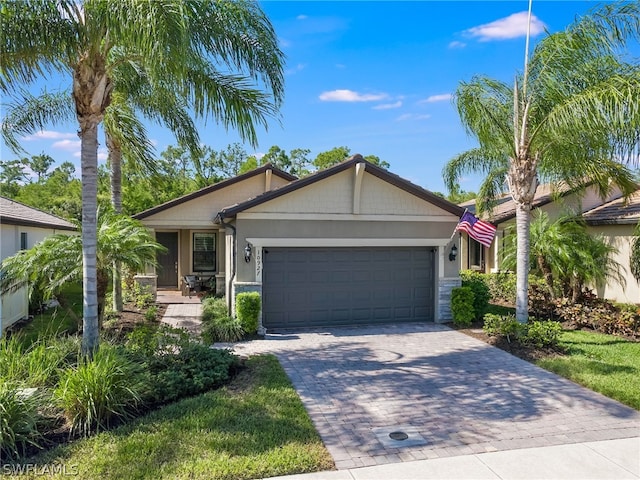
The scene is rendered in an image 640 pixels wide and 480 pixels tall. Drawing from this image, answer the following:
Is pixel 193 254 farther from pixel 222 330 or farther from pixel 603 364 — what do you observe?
pixel 603 364

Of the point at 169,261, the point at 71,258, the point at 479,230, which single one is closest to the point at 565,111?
the point at 479,230

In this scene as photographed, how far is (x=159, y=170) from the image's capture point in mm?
14734

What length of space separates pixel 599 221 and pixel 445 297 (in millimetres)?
7105

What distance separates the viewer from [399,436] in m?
5.95

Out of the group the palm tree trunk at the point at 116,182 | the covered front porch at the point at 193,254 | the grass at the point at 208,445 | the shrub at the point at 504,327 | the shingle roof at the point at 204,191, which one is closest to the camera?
the grass at the point at 208,445

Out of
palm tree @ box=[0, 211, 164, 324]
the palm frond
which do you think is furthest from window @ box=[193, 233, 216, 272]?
palm tree @ box=[0, 211, 164, 324]

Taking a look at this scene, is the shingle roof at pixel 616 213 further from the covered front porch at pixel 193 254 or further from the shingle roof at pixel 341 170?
the covered front porch at pixel 193 254

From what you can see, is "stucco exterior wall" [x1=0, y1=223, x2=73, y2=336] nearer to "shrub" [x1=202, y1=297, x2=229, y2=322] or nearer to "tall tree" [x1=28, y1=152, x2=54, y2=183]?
"shrub" [x1=202, y1=297, x2=229, y2=322]

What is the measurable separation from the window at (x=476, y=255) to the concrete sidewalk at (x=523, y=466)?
15.9m

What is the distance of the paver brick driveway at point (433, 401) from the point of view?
5.79 meters

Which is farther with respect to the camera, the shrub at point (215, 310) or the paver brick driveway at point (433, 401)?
the shrub at point (215, 310)

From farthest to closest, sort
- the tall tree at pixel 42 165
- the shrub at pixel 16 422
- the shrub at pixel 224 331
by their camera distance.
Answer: the tall tree at pixel 42 165 → the shrub at pixel 224 331 → the shrub at pixel 16 422

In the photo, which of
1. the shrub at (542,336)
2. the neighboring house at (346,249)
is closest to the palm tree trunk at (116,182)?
the neighboring house at (346,249)

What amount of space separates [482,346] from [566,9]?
8.16 m
